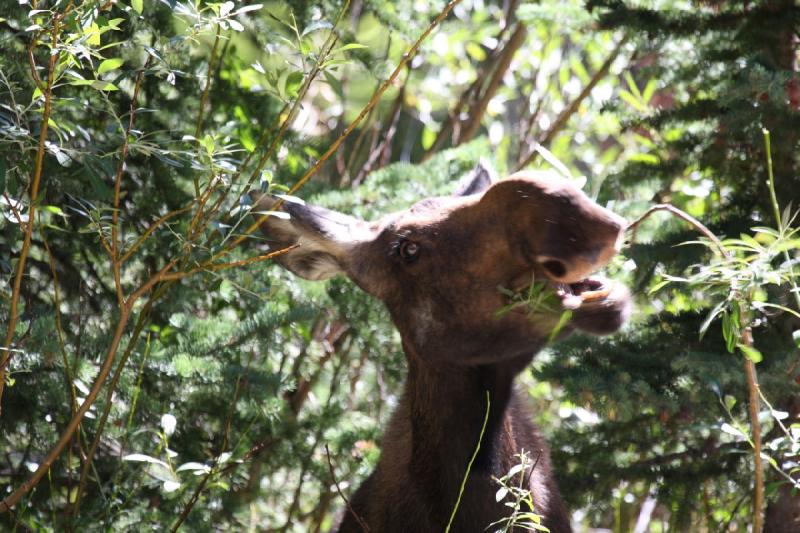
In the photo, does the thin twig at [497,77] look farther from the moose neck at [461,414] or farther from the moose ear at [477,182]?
the moose neck at [461,414]

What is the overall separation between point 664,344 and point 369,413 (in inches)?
120

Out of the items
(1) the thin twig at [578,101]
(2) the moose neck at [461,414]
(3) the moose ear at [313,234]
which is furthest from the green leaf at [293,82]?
(1) the thin twig at [578,101]

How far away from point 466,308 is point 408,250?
1.18 ft

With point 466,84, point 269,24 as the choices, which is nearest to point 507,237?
point 269,24

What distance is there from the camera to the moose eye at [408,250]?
3703 mm

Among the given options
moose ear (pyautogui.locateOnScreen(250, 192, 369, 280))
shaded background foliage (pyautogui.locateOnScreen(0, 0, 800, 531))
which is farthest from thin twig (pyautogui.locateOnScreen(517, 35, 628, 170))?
moose ear (pyautogui.locateOnScreen(250, 192, 369, 280))

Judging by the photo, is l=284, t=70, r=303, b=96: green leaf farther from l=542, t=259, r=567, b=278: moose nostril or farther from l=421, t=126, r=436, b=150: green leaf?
l=421, t=126, r=436, b=150: green leaf

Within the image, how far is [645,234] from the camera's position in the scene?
16.8 ft

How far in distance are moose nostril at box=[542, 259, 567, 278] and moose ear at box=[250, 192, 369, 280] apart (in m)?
1.21

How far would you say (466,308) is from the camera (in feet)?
11.5

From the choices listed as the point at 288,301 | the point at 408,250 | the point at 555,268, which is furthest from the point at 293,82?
the point at 288,301

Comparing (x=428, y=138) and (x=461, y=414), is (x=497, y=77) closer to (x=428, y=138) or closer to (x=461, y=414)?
(x=428, y=138)

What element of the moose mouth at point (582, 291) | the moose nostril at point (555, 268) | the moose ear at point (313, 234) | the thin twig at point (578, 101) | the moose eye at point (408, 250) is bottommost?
the moose nostril at point (555, 268)

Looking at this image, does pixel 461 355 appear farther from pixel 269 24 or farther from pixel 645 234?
Result: pixel 269 24
